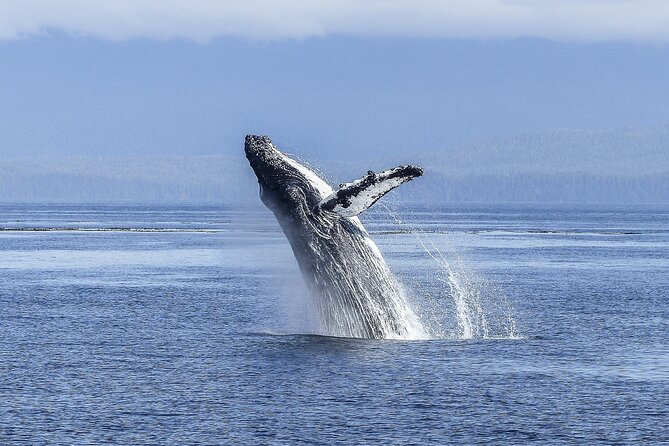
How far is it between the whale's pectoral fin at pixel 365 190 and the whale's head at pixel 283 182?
0.86m

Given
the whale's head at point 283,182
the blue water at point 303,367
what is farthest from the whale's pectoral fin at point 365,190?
the blue water at point 303,367

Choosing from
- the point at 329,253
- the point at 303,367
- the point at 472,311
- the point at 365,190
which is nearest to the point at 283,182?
the point at 329,253

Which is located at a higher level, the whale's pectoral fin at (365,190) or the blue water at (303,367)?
the whale's pectoral fin at (365,190)

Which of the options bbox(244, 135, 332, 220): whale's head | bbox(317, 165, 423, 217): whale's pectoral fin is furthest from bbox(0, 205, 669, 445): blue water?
bbox(244, 135, 332, 220): whale's head

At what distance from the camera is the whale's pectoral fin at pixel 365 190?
20547 millimetres

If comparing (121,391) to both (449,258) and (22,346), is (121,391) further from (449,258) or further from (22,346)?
(449,258)

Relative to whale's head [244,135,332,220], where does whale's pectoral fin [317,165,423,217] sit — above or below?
below

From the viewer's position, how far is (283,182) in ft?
76.7

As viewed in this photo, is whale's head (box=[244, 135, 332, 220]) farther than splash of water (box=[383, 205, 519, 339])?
No

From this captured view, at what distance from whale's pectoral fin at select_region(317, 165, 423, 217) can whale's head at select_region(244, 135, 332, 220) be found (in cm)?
86

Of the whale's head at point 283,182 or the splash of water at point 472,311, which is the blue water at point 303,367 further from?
the whale's head at point 283,182

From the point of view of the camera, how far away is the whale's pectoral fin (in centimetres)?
2055

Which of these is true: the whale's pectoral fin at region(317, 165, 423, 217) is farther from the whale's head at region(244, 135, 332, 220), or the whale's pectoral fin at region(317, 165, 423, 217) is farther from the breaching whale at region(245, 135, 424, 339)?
A: the whale's head at region(244, 135, 332, 220)

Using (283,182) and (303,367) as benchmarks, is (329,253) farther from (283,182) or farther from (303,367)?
(303,367)
